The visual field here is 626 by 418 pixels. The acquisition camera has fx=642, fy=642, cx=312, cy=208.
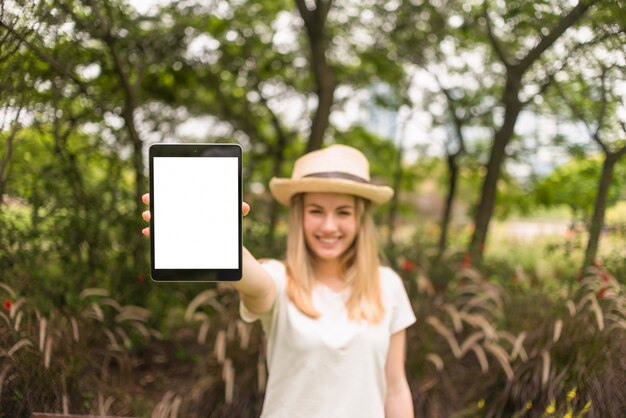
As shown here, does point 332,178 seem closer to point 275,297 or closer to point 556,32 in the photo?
point 275,297

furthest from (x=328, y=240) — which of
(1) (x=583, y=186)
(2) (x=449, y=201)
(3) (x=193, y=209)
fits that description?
(2) (x=449, y=201)

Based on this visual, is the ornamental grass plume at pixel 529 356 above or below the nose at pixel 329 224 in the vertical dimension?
below

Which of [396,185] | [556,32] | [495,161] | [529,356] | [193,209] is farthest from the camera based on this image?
[396,185]

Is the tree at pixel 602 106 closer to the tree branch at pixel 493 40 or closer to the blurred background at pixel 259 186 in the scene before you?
the blurred background at pixel 259 186

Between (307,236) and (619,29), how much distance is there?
1.80 m

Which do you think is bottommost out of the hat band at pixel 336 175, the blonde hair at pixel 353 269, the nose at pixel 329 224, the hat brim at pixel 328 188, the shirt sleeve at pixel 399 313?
the shirt sleeve at pixel 399 313

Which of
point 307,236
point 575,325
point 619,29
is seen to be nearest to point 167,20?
point 307,236

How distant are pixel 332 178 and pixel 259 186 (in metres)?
3.38

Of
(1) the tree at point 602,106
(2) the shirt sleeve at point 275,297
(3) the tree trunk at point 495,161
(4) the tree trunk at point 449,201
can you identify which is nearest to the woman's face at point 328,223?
(2) the shirt sleeve at point 275,297

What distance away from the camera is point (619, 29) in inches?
118

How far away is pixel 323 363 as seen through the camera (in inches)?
93.0

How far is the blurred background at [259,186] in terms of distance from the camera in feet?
10.3

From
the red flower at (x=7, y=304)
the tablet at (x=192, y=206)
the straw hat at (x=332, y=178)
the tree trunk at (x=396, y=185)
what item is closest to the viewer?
the tablet at (x=192, y=206)

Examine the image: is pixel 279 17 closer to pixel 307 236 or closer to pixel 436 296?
pixel 436 296
